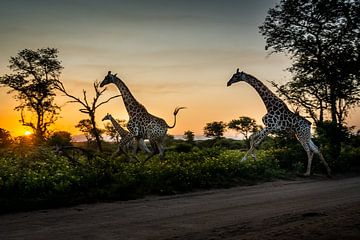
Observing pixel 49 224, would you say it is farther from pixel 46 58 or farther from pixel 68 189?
pixel 46 58

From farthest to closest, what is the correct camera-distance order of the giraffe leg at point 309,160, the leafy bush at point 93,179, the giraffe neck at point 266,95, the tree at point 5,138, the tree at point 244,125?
the tree at point 244,125, the giraffe neck at point 266,95, the giraffe leg at point 309,160, the tree at point 5,138, the leafy bush at point 93,179

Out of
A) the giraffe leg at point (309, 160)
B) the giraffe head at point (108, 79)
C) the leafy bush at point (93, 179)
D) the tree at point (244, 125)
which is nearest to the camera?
the leafy bush at point (93, 179)

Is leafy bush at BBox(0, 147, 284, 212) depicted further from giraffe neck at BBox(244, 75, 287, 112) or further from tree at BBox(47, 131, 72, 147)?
giraffe neck at BBox(244, 75, 287, 112)

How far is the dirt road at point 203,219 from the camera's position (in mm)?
5246

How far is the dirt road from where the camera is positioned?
5246 mm

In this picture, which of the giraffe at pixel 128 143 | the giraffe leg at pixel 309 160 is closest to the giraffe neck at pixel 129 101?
the giraffe at pixel 128 143

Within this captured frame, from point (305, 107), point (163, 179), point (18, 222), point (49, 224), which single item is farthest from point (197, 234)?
point (305, 107)

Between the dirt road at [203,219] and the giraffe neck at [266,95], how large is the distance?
268 inches

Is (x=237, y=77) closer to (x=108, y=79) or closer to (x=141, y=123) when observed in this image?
(x=141, y=123)

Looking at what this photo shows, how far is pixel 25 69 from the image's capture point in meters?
35.5

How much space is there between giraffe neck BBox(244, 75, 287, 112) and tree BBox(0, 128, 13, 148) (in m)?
A: 9.39

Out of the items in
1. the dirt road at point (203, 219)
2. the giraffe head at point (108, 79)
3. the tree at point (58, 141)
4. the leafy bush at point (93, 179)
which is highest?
the giraffe head at point (108, 79)

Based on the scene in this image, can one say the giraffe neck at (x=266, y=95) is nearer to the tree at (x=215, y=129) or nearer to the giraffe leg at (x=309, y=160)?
the giraffe leg at (x=309, y=160)

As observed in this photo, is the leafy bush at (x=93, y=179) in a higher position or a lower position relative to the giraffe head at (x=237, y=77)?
lower
